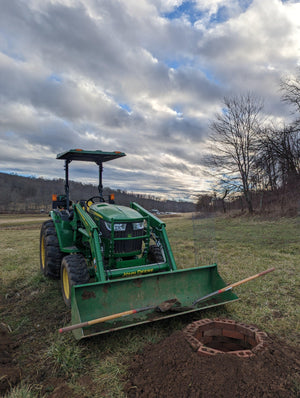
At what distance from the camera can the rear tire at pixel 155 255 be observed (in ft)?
16.8

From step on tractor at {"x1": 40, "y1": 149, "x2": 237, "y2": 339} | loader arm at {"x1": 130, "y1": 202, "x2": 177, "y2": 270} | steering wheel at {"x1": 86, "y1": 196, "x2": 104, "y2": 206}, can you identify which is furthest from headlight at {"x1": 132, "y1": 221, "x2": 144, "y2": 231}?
steering wheel at {"x1": 86, "y1": 196, "x2": 104, "y2": 206}

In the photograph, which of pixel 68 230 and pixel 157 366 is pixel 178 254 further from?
pixel 157 366

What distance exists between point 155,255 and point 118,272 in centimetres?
95

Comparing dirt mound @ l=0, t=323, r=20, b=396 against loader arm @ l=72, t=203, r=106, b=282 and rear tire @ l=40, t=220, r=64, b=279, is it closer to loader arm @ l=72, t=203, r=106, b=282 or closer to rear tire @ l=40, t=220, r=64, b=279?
loader arm @ l=72, t=203, r=106, b=282

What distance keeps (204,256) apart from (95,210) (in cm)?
465

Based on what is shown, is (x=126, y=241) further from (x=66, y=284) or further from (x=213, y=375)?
(x=213, y=375)

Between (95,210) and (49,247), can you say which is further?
(49,247)

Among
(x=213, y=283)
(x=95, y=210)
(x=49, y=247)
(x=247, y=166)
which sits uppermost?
(x=247, y=166)

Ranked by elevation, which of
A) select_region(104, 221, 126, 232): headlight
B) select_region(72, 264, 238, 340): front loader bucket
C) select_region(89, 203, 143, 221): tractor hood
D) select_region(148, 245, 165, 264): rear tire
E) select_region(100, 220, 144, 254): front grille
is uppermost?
select_region(89, 203, 143, 221): tractor hood

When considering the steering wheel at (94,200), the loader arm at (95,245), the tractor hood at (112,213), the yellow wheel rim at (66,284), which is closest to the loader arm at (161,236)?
the tractor hood at (112,213)

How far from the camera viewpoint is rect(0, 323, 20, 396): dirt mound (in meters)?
2.75

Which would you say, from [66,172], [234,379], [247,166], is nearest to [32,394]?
[234,379]

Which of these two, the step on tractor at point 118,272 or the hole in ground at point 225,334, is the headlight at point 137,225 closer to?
the step on tractor at point 118,272

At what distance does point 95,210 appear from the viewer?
5234 millimetres
